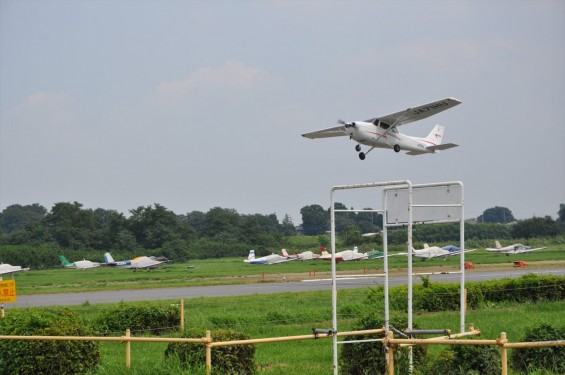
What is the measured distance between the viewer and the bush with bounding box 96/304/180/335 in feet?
66.4

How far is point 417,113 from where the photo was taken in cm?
2781

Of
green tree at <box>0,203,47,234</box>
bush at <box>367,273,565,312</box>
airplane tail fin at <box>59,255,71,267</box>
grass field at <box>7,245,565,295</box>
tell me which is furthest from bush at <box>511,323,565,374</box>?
green tree at <box>0,203,47,234</box>

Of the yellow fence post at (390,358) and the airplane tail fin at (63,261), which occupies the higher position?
the yellow fence post at (390,358)

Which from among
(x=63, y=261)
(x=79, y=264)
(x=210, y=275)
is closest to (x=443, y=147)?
(x=210, y=275)

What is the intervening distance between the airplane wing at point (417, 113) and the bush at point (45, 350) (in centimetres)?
1606

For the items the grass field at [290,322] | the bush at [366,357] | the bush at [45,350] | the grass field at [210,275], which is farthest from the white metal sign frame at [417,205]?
the grass field at [210,275]

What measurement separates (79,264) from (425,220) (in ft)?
213

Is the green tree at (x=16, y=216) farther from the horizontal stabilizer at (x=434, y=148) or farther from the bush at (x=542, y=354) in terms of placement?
the bush at (x=542, y=354)

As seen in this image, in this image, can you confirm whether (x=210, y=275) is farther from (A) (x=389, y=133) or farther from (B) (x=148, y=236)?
(B) (x=148, y=236)

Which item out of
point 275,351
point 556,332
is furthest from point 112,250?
point 556,332

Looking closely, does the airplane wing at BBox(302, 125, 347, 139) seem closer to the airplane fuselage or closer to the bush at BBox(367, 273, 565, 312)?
the airplane fuselage

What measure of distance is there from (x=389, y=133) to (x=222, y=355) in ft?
59.2

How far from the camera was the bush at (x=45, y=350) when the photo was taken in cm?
1223

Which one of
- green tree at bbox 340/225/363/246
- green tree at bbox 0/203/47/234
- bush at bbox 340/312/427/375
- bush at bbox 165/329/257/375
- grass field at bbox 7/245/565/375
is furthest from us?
green tree at bbox 0/203/47/234
